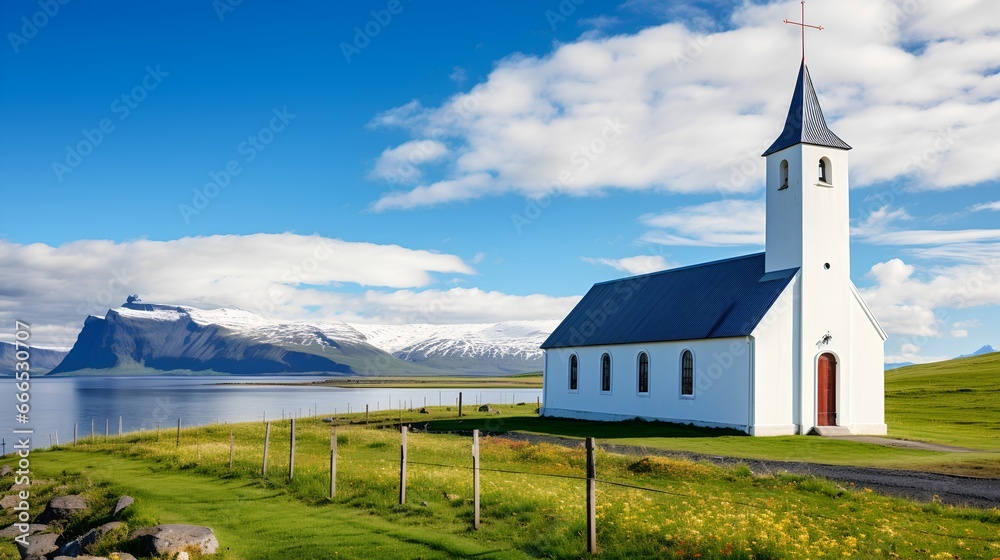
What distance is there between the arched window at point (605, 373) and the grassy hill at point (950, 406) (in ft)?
54.7

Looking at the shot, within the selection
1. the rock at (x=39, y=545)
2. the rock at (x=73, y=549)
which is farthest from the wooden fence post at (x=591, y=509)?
the rock at (x=39, y=545)

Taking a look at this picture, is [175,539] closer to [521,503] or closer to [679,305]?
[521,503]

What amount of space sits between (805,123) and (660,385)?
16557mm

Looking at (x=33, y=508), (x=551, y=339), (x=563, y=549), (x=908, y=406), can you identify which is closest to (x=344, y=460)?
(x=33, y=508)

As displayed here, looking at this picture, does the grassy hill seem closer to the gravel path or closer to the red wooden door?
the red wooden door

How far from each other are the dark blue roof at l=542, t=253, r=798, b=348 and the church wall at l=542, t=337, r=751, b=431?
25.8 inches

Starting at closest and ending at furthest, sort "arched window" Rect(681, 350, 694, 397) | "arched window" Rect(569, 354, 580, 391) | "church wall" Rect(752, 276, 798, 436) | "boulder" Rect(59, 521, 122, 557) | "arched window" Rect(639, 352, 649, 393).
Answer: "boulder" Rect(59, 521, 122, 557) < "church wall" Rect(752, 276, 798, 436) < "arched window" Rect(681, 350, 694, 397) < "arched window" Rect(639, 352, 649, 393) < "arched window" Rect(569, 354, 580, 391)

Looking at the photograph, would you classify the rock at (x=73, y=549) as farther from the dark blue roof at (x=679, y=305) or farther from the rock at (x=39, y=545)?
the dark blue roof at (x=679, y=305)

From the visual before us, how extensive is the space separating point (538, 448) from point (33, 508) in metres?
17.6

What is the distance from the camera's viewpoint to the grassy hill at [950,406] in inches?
1588

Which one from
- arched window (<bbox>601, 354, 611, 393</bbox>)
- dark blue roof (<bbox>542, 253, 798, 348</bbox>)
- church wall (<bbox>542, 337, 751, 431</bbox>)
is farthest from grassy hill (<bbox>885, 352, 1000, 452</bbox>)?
arched window (<bbox>601, 354, 611, 393</bbox>)

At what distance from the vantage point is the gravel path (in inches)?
816

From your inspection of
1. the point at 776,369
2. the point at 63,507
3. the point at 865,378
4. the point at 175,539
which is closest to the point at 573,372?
the point at 776,369

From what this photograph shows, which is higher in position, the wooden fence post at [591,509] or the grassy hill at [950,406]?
the wooden fence post at [591,509]
